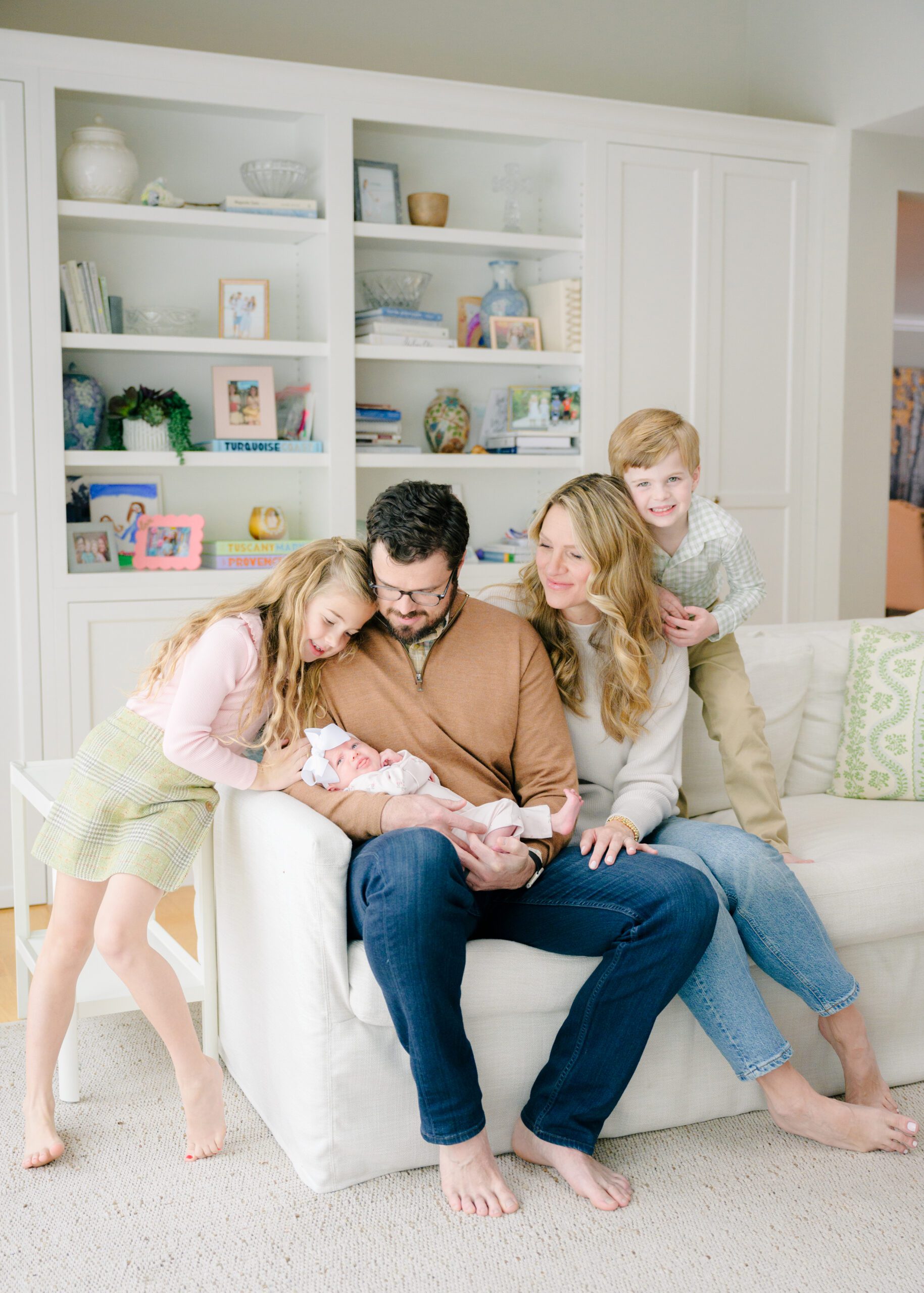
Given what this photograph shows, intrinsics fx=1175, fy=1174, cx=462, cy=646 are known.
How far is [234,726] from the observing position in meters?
1.94

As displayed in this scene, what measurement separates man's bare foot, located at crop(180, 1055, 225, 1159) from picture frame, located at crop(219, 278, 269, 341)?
226cm

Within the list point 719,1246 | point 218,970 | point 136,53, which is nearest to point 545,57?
point 136,53

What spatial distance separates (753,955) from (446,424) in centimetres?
232

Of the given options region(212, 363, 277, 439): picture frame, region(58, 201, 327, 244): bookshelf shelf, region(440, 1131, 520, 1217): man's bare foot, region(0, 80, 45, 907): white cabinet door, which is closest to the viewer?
region(440, 1131, 520, 1217): man's bare foot

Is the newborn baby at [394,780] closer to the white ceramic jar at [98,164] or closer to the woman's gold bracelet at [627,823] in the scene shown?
the woman's gold bracelet at [627,823]

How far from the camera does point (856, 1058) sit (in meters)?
1.96

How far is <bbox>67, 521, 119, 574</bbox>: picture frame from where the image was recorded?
3342 millimetres

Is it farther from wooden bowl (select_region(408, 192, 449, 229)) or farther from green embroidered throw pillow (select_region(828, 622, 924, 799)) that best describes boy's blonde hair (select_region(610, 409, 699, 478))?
wooden bowl (select_region(408, 192, 449, 229))

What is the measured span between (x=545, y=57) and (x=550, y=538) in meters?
2.76

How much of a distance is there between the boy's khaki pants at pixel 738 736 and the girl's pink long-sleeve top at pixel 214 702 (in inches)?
35.7

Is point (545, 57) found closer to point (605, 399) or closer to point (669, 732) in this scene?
point (605, 399)

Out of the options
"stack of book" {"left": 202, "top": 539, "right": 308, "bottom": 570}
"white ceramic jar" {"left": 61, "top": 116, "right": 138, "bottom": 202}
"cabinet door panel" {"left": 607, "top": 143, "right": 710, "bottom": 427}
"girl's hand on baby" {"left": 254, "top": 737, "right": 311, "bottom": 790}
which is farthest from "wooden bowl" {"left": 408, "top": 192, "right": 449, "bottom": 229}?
"girl's hand on baby" {"left": 254, "top": 737, "right": 311, "bottom": 790}

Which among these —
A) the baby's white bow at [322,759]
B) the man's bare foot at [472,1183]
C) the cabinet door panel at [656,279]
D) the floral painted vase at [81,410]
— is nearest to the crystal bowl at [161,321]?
the floral painted vase at [81,410]

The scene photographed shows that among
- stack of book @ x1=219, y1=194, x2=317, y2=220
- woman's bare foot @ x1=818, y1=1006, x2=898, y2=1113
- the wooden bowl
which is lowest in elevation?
woman's bare foot @ x1=818, y1=1006, x2=898, y2=1113
